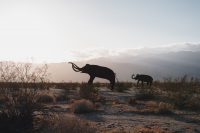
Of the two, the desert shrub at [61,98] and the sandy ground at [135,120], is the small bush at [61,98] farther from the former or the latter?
the sandy ground at [135,120]

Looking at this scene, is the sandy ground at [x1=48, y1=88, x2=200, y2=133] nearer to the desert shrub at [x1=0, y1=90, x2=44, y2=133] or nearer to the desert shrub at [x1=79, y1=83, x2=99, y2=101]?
the desert shrub at [x1=0, y1=90, x2=44, y2=133]

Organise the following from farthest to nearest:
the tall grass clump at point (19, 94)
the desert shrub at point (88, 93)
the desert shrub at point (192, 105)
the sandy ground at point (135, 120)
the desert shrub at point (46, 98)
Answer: the desert shrub at point (88, 93), the desert shrub at point (46, 98), the desert shrub at point (192, 105), the sandy ground at point (135, 120), the tall grass clump at point (19, 94)

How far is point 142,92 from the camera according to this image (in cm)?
2516

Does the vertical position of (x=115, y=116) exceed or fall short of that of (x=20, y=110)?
it falls short

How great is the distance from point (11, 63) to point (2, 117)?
1841 mm

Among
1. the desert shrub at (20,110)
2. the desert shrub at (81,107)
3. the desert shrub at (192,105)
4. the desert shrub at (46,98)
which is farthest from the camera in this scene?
the desert shrub at (46,98)

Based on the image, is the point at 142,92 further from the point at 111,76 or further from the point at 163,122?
the point at 163,122

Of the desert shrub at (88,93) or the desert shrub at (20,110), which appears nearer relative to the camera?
the desert shrub at (20,110)

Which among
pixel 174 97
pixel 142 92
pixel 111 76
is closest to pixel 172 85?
pixel 111 76

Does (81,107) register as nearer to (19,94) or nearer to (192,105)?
(19,94)

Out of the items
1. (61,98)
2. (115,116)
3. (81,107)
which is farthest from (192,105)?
(61,98)

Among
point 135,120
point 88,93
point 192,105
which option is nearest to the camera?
point 135,120

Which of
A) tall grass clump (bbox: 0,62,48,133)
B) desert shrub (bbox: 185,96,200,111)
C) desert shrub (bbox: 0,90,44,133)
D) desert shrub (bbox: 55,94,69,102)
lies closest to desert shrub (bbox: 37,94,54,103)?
desert shrub (bbox: 55,94,69,102)

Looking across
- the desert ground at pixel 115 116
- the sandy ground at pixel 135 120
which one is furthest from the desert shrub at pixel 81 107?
the sandy ground at pixel 135 120
